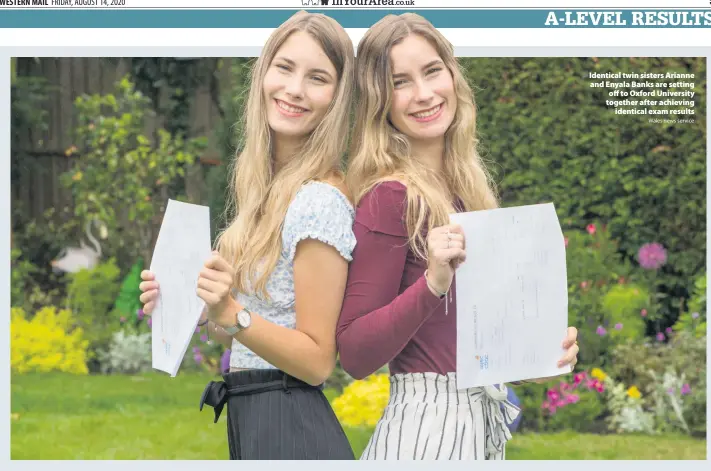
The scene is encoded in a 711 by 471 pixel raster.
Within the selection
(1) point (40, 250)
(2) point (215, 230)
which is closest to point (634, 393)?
(2) point (215, 230)

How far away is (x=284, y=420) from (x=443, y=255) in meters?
0.63

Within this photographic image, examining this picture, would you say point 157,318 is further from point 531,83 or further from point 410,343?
point 531,83

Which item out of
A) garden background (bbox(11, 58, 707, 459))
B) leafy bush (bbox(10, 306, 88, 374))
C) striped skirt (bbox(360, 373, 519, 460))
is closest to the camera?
striped skirt (bbox(360, 373, 519, 460))

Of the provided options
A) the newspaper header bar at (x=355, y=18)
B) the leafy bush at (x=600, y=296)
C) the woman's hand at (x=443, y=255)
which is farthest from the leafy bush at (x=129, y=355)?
the woman's hand at (x=443, y=255)

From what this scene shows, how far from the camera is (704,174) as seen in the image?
20.1ft

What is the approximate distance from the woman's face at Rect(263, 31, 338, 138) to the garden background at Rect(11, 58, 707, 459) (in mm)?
Result: 2426

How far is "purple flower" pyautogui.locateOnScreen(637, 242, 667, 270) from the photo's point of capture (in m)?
6.23

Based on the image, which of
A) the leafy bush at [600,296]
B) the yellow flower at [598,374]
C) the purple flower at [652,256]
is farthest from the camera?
the purple flower at [652,256]

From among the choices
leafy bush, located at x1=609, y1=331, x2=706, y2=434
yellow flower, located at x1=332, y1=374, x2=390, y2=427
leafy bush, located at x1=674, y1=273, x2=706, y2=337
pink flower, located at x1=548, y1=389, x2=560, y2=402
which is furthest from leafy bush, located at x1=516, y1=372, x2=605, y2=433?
yellow flower, located at x1=332, y1=374, x2=390, y2=427

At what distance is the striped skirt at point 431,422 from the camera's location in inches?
93.2

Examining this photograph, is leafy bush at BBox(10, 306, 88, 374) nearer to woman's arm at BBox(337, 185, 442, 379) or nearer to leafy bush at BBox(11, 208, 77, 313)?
leafy bush at BBox(11, 208, 77, 313)

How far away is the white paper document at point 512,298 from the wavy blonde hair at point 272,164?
18.5 inches

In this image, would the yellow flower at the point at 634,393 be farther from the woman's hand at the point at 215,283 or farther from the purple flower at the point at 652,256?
the woman's hand at the point at 215,283

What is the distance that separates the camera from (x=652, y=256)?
20.5 ft
